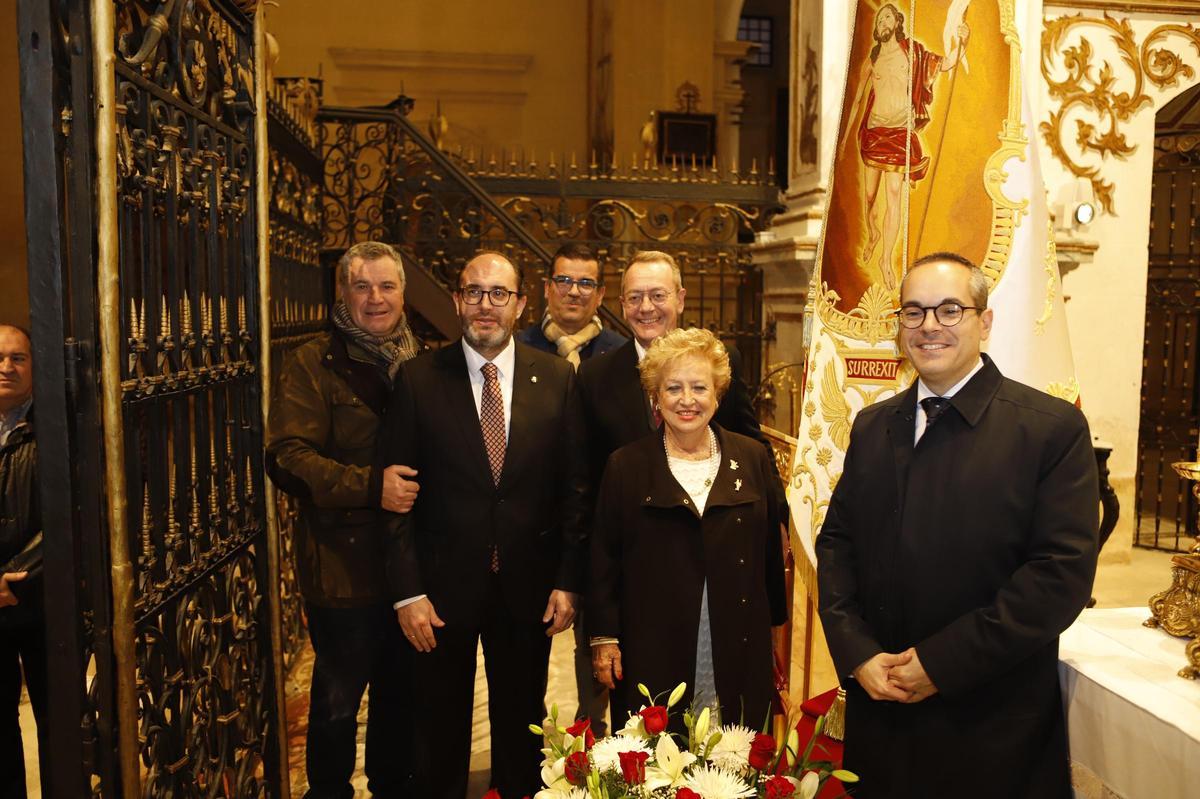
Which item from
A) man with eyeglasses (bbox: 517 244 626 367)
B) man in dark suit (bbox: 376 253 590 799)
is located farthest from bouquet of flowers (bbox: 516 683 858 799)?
man with eyeglasses (bbox: 517 244 626 367)

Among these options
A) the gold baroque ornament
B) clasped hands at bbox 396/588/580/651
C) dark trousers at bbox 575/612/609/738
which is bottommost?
dark trousers at bbox 575/612/609/738

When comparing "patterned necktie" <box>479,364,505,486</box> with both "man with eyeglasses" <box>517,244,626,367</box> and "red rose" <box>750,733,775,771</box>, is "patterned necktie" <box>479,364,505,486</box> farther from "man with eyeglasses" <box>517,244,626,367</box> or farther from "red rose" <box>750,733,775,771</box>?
"red rose" <box>750,733,775,771</box>

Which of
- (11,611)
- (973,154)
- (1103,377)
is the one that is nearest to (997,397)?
(973,154)

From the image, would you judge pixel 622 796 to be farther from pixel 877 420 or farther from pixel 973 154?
pixel 973 154

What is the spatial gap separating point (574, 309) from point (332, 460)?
108 cm

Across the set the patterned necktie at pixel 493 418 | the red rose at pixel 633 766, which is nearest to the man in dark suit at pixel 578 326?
the patterned necktie at pixel 493 418

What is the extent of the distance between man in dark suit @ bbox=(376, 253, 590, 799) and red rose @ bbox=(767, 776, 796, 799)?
1017 mm

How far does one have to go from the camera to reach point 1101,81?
539cm

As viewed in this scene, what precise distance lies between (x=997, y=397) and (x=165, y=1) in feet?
6.08

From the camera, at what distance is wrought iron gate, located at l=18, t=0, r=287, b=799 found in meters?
1.63

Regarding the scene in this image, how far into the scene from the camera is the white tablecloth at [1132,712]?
57.4 inches

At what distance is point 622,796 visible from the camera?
1430 millimetres

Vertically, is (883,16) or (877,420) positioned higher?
(883,16)

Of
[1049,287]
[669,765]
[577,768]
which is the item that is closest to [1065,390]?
[1049,287]
